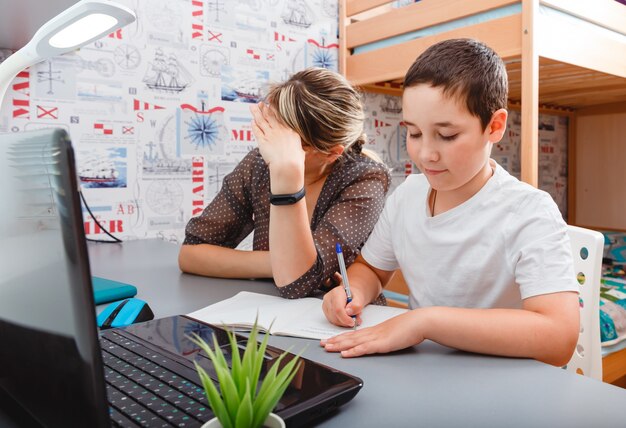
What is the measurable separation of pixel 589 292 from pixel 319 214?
0.53m

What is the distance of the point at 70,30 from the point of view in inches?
29.6

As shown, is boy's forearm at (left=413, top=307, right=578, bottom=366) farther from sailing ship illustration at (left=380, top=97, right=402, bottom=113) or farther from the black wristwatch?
sailing ship illustration at (left=380, top=97, right=402, bottom=113)

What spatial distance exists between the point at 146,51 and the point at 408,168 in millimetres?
1207

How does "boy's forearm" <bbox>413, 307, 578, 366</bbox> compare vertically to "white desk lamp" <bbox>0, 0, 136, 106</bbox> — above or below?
below

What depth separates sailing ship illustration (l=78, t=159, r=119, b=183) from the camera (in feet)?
5.02

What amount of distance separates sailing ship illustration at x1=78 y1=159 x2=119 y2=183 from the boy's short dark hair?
1.08m

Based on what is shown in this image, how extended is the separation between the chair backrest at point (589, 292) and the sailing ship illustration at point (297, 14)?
1.35m

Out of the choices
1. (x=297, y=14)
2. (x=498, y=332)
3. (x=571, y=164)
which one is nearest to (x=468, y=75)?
(x=498, y=332)

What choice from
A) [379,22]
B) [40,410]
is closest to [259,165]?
[40,410]

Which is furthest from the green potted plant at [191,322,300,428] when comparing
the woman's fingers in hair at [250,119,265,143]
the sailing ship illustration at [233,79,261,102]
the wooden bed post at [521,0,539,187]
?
the sailing ship illustration at [233,79,261,102]

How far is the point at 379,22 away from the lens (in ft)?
6.56

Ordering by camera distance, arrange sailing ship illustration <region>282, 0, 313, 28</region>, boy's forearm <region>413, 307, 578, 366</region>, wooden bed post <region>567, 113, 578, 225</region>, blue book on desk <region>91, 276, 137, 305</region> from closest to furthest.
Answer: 1. boy's forearm <region>413, 307, 578, 366</region>
2. blue book on desk <region>91, 276, 137, 305</region>
3. sailing ship illustration <region>282, 0, 313, 28</region>
4. wooden bed post <region>567, 113, 578, 225</region>

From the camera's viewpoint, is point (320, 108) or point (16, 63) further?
point (320, 108)

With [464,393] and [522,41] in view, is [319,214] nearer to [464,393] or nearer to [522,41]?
[464,393]
